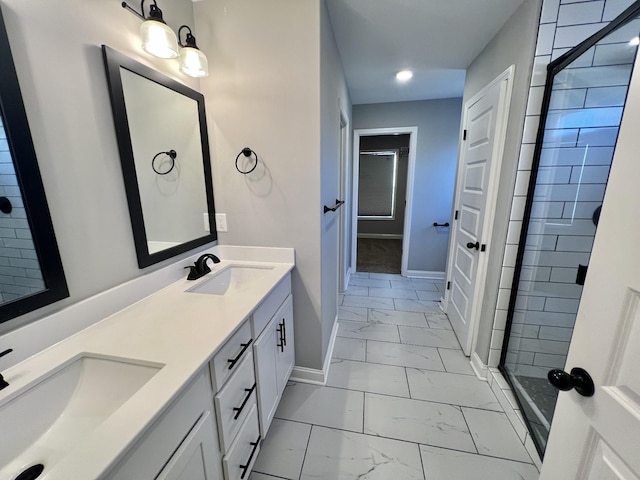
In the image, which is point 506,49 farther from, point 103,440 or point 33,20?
point 103,440

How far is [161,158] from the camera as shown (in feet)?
4.28

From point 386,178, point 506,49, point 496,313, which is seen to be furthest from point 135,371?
point 386,178

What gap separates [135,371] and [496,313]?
6.47 feet

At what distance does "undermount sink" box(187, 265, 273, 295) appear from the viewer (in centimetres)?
154

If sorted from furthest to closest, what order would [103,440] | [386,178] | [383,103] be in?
1. [386,178]
2. [383,103]
3. [103,440]

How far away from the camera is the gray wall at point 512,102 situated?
56.8 inches

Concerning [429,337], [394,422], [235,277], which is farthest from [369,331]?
[235,277]

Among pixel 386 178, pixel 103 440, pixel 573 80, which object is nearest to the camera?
pixel 103 440

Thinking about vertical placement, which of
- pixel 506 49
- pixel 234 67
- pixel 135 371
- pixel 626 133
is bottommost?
pixel 135 371

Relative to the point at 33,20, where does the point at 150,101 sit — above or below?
below

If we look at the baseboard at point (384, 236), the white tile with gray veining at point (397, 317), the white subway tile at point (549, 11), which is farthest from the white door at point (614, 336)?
the baseboard at point (384, 236)

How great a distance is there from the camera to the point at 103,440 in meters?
0.54

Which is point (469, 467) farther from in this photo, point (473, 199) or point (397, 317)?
point (473, 199)

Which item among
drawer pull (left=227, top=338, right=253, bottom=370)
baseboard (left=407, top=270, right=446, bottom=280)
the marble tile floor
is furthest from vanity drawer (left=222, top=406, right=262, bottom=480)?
baseboard (left=407, top=270, right=446, bottom=280)
